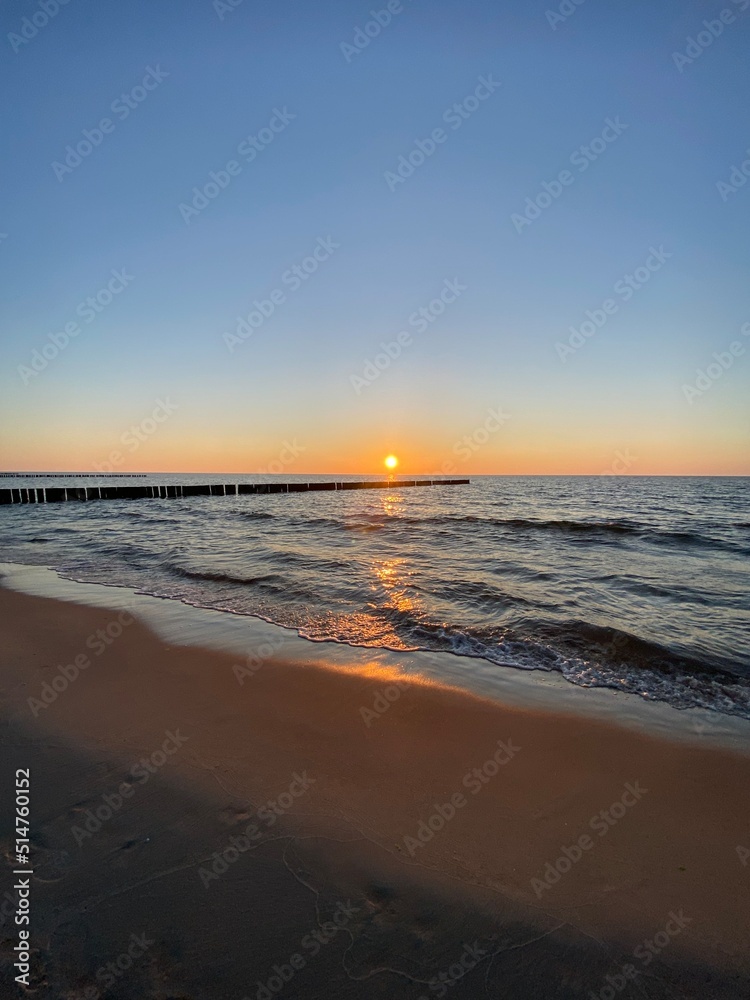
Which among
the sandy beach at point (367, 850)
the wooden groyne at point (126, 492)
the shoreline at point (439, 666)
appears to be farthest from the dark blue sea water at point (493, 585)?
the wooden groyne at point (126, 492)

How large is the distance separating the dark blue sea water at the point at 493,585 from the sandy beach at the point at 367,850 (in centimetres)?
231

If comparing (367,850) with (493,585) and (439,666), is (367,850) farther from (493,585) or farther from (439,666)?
(493,585)

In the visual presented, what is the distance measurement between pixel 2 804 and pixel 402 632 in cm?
560

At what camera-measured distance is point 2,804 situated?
3303 mm

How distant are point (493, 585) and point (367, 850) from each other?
28.2 feet

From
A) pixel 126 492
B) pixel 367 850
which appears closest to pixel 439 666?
A: pixel 367 850

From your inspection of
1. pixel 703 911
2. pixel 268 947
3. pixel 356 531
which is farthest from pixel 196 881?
pixel 356 531

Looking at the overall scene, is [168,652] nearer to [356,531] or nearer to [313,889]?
[313,889]

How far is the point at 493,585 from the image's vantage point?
11.2 metres

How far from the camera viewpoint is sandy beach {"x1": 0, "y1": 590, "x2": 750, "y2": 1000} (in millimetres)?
2287

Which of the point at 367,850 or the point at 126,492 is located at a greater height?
the point at 126,492

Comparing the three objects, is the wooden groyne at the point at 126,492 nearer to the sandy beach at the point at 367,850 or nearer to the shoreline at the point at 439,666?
the shoreline at the point at 439,666

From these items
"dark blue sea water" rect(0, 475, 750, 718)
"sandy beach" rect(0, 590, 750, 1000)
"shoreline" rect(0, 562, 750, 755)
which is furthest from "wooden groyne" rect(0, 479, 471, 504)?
"sandy beach" rect(0, 590, 750, 1000)

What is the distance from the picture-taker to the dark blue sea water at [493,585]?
273 inches
